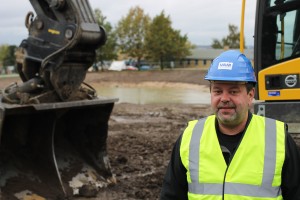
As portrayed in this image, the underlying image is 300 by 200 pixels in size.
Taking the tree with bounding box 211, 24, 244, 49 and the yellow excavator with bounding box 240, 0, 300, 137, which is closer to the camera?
the yellow excavator with bounding box 240, 0, 300, 137

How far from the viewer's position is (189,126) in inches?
97.4

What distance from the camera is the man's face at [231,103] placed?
7.45 feet

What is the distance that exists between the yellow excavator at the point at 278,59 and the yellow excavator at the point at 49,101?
1.80 metres

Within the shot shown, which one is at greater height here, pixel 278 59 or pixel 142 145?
pixel 278 59

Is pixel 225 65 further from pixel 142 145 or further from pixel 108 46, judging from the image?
pixel 108 46

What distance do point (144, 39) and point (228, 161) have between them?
5230 cm

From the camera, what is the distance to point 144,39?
177 ft

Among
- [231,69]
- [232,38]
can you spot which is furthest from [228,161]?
[232,38]

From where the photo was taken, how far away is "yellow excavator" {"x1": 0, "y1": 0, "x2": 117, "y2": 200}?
17.6ft

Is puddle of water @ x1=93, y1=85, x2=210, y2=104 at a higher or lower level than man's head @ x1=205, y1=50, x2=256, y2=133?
lower

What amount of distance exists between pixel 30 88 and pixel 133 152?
314cm

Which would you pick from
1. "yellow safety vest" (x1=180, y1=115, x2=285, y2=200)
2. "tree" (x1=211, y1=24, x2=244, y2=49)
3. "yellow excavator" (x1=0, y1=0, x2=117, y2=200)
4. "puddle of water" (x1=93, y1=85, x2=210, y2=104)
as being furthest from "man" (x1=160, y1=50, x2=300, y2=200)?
"tree" (x1=211, y1=24, x2=244, y2=49)

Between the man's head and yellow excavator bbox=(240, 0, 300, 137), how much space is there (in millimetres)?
2905

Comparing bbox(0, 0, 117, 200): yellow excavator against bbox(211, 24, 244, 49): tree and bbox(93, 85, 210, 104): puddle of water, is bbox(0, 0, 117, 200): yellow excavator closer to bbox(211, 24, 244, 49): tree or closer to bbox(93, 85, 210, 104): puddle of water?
bbox(93, 85, 210, 104): puddle of water
